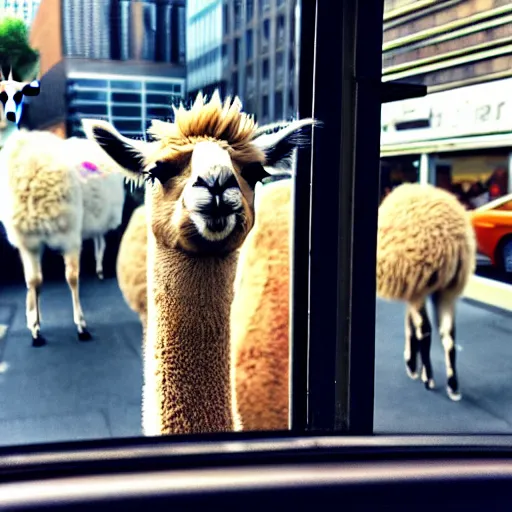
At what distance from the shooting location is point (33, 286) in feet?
6.59

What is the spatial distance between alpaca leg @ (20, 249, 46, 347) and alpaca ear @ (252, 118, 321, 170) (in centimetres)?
77

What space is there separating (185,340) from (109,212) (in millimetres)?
478

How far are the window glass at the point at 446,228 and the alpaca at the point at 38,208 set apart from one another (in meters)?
1.03

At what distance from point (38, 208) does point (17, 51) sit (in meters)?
0.47

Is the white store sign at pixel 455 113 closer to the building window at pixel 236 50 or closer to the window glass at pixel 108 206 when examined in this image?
the window glass at pixel 108 206

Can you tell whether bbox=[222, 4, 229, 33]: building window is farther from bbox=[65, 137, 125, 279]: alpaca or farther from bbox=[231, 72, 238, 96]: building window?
bbox=[65, 137, 125, 279]: alpaca

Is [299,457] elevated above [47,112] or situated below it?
below

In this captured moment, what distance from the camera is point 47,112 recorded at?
6.42 ft

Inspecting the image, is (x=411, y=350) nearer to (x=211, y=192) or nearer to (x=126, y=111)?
(x=211, y=192)

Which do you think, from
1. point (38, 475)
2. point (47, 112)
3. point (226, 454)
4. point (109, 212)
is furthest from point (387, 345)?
point (47, 112)

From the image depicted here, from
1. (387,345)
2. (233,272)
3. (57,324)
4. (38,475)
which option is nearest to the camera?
(38,475)

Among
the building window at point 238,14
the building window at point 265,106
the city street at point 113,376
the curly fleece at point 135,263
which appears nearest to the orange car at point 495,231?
the city street at point 113,376

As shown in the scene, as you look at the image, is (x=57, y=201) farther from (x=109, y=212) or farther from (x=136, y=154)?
(x=136, y=154)

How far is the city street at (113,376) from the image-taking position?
2.00 m
